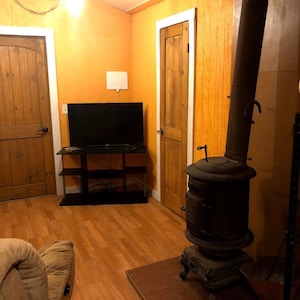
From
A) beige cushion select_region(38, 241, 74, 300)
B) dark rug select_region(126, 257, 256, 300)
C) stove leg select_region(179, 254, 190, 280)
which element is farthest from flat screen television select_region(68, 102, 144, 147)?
beige cushion select_region(38, 241, 74, 300)

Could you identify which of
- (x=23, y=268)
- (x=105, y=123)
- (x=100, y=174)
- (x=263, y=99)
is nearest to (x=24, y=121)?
(x=105, y=123)

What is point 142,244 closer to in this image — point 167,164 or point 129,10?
point 167,164

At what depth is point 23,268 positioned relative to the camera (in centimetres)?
104

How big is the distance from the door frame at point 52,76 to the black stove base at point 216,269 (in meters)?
2.64

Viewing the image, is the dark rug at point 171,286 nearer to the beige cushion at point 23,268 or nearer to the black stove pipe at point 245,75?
the black stove pipe at point 245,75

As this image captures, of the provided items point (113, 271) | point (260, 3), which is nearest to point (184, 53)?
point (260, 3)

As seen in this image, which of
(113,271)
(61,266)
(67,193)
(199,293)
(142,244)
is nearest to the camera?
(61,266)

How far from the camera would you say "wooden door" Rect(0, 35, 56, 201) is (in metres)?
4.04

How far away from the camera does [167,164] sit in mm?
3924

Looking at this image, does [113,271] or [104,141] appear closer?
[113,271]

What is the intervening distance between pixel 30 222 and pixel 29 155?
105 centimetres

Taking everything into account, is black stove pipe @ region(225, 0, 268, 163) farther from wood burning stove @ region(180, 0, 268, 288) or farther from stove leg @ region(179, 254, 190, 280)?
stove leg @ region(179, 254, 190, 280)

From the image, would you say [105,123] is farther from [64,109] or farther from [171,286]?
[171,286]

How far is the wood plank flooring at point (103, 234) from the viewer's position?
8.34 ft
